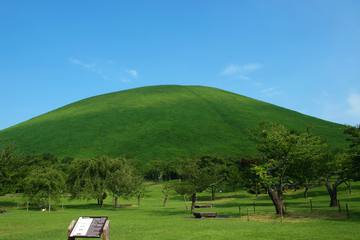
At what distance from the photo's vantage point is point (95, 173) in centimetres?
7000

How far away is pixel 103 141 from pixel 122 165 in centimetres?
9889

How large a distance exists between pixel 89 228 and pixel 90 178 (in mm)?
54175

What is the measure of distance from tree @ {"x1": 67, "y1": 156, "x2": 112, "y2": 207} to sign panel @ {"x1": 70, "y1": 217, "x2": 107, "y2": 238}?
49.7 meters

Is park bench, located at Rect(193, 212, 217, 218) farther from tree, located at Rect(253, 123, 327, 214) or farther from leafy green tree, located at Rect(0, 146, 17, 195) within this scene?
leafy green tree, located at Rect(0, 146, 17, 195)

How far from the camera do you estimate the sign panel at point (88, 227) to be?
53.5 ft

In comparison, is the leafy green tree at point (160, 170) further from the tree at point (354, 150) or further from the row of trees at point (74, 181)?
the tree at point (354, 150)

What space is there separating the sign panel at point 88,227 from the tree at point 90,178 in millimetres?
49721

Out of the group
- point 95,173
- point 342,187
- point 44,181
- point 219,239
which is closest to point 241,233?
point 219,239

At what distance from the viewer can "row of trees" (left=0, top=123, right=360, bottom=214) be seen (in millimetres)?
41812

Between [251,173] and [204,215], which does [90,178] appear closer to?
[251,173]

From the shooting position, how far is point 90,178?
6925 centimetres

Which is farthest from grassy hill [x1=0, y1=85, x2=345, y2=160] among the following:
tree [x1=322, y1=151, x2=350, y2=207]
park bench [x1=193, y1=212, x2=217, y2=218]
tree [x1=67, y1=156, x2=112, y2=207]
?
park bench [x1=193, y1=212, x2=217, y2=218]

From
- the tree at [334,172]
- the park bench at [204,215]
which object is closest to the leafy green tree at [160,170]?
the tree at [334,172]

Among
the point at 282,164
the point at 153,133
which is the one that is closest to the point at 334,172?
the point at 282,164
